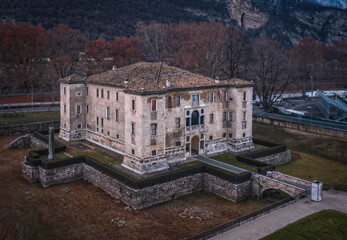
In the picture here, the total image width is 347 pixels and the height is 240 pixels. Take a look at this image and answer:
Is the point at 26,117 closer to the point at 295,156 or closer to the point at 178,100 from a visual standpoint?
the point at 178,100

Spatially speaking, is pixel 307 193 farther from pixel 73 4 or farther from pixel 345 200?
pixel 73 4

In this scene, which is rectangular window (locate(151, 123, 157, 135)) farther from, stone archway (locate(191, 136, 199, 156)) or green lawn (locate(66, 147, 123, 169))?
stone archway (locate(191, 136, 199, 156))

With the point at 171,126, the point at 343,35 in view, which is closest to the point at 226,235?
the point at 171,126

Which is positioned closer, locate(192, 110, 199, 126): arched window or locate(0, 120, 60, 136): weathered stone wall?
locate(192, 110, 199, 126): arched window

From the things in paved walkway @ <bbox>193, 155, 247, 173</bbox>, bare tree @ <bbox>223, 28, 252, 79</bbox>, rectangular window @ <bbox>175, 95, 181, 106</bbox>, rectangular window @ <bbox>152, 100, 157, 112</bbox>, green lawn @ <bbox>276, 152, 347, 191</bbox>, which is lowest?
green lawn @ <bbox>276, 152, 347, 191</bbox>

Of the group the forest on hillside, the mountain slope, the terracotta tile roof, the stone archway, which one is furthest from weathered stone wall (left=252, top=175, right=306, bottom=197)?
the mountain slope

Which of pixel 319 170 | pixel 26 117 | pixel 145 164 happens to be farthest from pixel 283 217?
pixel 26 117

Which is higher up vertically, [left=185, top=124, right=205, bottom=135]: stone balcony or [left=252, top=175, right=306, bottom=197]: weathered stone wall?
[left=185, top=124, right=205, bottom=135]: stone balcony

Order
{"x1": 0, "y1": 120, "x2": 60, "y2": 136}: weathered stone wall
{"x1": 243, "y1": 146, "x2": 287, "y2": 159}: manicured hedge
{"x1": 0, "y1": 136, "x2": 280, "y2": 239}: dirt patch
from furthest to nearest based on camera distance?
{"x1": 0, "y1": 120, "x2": 60, "y2": 136}: weathered stone wall, {"x1": 243, "y1": 146, "x2": 287, "y2": 159}: manicured hedge, {"x1": 0, "y1": 136, "x2": 280, "y2": 239}: dirt patch
